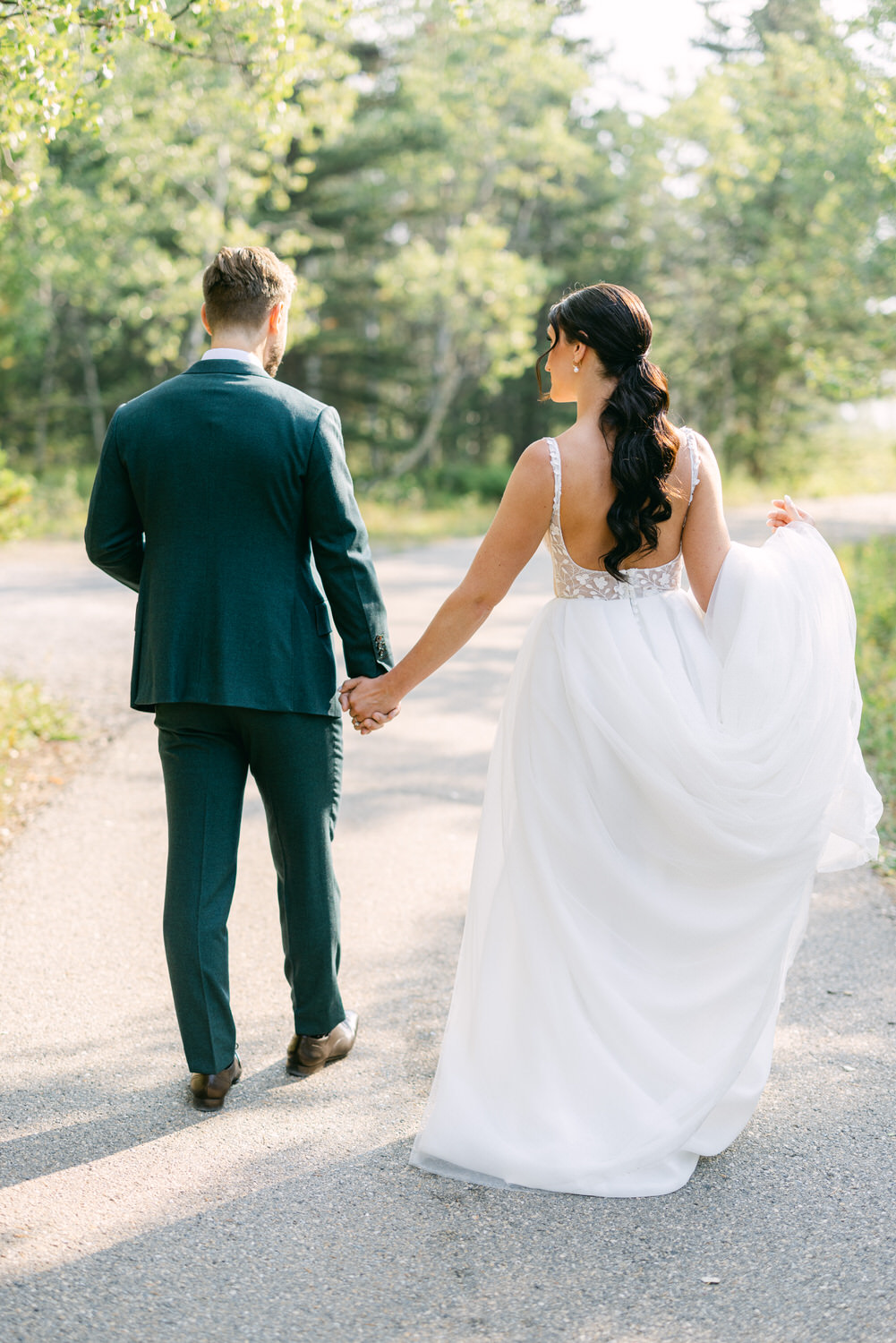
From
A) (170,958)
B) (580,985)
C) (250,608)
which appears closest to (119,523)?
(250,608)

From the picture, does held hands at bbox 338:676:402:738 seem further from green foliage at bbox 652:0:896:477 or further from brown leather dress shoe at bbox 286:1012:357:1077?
green foliage at bbox 652:0:896:477

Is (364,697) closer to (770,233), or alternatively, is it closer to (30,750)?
(30,750)

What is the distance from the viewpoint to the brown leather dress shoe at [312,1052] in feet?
11.3

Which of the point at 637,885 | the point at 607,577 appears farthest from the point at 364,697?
the point at 637,885

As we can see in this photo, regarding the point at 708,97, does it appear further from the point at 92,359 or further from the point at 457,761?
the point at 457,761

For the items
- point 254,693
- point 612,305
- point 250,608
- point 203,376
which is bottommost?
point 254,693

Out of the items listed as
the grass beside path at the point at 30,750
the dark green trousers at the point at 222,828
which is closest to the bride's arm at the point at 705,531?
the dark green trousers at the point at 222,828

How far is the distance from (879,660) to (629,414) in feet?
23.4

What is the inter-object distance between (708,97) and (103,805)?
23518 millimetres

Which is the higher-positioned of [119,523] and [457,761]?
[119,523]

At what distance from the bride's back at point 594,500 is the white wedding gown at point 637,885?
1.3 inches

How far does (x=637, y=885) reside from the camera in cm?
302

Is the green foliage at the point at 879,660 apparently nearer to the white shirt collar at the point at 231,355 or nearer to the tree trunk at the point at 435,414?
the white shirt collar at the point at 231,355

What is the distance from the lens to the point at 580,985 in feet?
9.78
